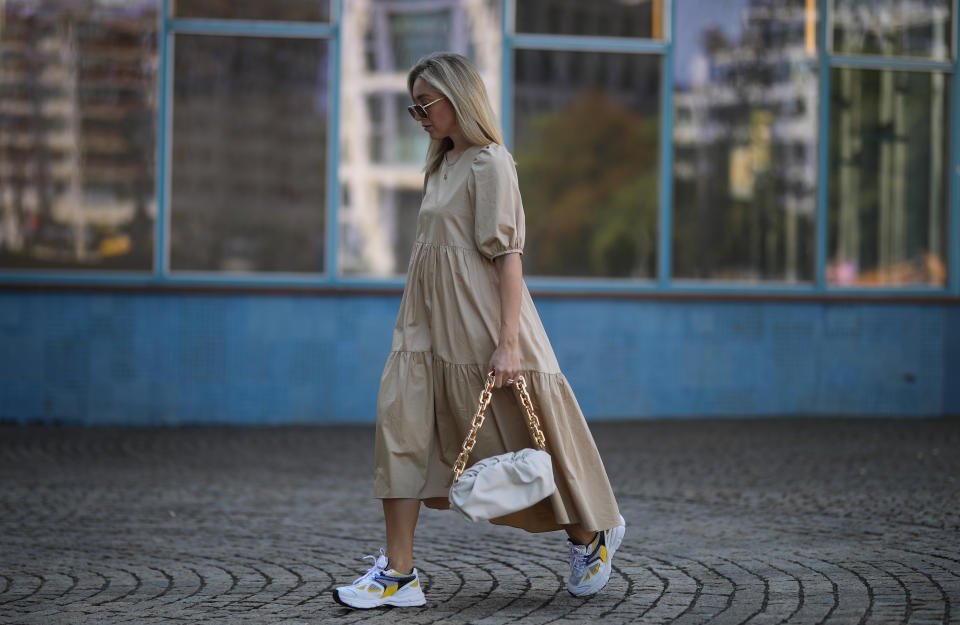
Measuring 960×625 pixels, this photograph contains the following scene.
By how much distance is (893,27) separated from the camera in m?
12.1

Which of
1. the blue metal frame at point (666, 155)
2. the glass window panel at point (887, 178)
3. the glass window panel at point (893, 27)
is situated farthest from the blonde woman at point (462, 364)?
the glass window panel at point (893, 27)

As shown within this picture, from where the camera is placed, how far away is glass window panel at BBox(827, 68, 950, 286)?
39.6 feet

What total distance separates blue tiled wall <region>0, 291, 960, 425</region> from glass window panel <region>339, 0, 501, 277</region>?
0.53 m

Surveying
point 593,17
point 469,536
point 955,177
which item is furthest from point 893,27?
point 469,536

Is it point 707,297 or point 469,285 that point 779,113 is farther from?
point 469,285

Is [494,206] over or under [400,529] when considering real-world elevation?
over

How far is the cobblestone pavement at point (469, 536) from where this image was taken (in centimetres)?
479

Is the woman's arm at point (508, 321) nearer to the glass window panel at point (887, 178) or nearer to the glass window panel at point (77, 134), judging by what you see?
the glass window panel at point (77, 134)

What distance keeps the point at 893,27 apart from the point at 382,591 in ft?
29.4

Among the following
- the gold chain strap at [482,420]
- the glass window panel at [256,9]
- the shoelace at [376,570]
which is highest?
the glass window panel at [256,9]

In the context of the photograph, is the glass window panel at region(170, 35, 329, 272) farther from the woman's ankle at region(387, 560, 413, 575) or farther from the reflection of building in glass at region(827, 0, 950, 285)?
the woman's ankle at region(387, 560, 413, 575)

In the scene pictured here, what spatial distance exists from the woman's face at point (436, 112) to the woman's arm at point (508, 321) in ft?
1.57

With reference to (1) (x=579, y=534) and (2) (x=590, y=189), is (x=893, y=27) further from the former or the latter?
(1) (x=579, y=534)

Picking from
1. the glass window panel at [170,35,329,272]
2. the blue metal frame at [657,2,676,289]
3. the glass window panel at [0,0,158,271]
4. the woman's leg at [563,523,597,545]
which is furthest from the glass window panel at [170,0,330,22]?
the woman's leg at [563,523,597,545]
